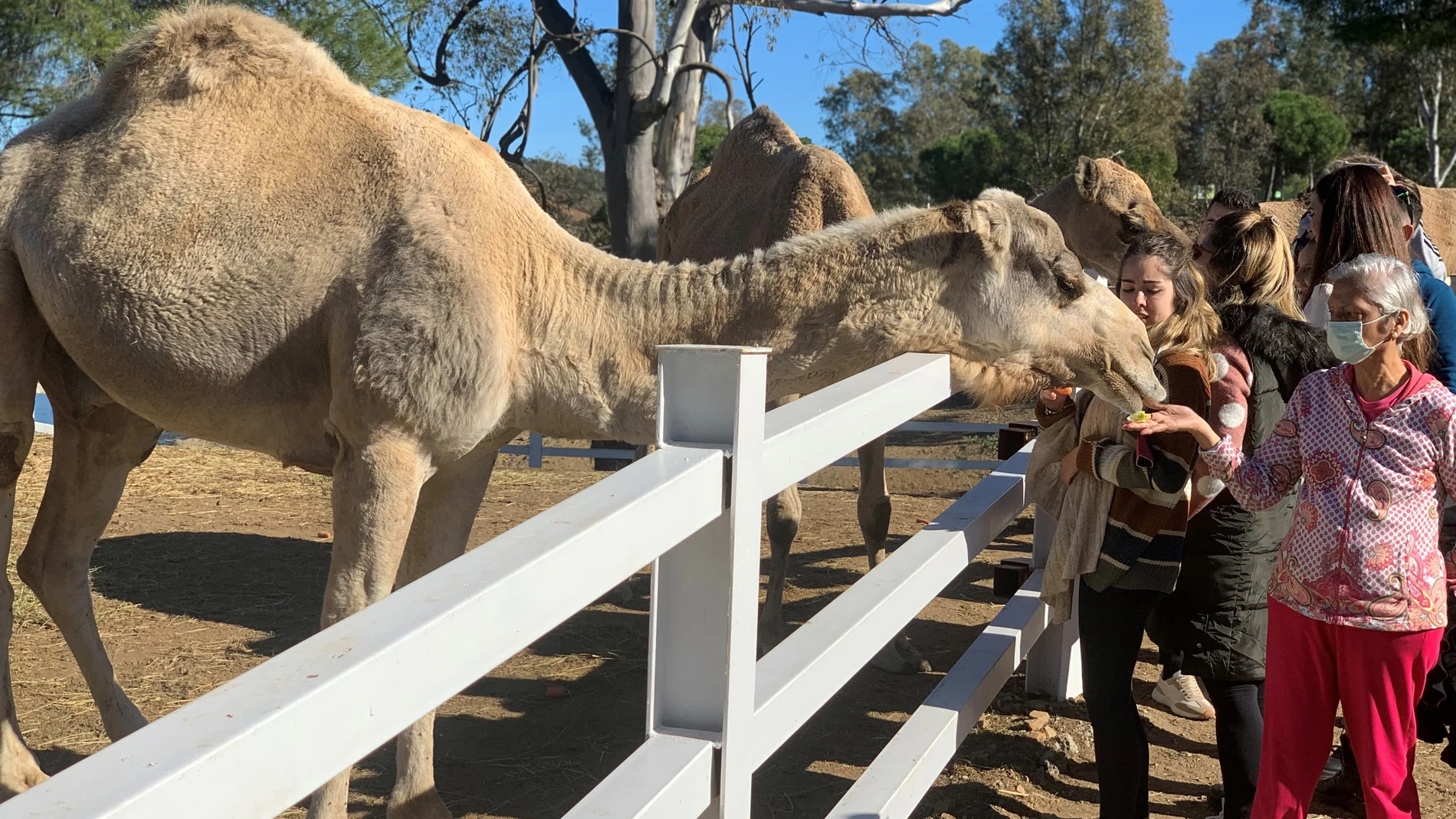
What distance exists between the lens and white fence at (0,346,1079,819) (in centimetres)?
92

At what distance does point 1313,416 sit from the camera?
9.87ft

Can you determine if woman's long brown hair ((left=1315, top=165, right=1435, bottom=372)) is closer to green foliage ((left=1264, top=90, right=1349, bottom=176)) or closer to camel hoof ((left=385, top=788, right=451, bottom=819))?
camel hoof ((left=385, top=788, right=451, bottom=819))

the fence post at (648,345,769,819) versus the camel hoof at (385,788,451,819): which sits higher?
the fence post at (648,345,769,819)

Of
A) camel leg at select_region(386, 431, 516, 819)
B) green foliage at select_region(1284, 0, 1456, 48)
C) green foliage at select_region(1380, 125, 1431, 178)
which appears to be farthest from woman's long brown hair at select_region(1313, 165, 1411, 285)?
green foliage at select_region(1380, 125, 1431, 178)

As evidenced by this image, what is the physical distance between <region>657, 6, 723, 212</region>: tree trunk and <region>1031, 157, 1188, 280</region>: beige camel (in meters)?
7.42

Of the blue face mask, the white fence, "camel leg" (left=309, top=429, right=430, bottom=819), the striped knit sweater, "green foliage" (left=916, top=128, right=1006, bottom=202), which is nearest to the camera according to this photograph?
the white fence

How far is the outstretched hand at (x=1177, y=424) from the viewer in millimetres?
3033

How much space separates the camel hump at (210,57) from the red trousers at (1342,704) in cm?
357

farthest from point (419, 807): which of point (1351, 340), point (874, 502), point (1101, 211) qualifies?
point (1101, 211)

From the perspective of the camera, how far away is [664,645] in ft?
6.09

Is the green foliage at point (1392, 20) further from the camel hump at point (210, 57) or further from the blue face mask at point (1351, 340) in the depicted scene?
the camel hump at point (210, 57)

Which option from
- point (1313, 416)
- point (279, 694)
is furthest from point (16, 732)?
point (1313, 416)

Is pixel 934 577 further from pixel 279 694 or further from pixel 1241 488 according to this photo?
pixel 279 694

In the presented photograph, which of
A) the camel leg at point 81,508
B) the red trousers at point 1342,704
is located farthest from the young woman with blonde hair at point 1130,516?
the camel leg at point 81,508
